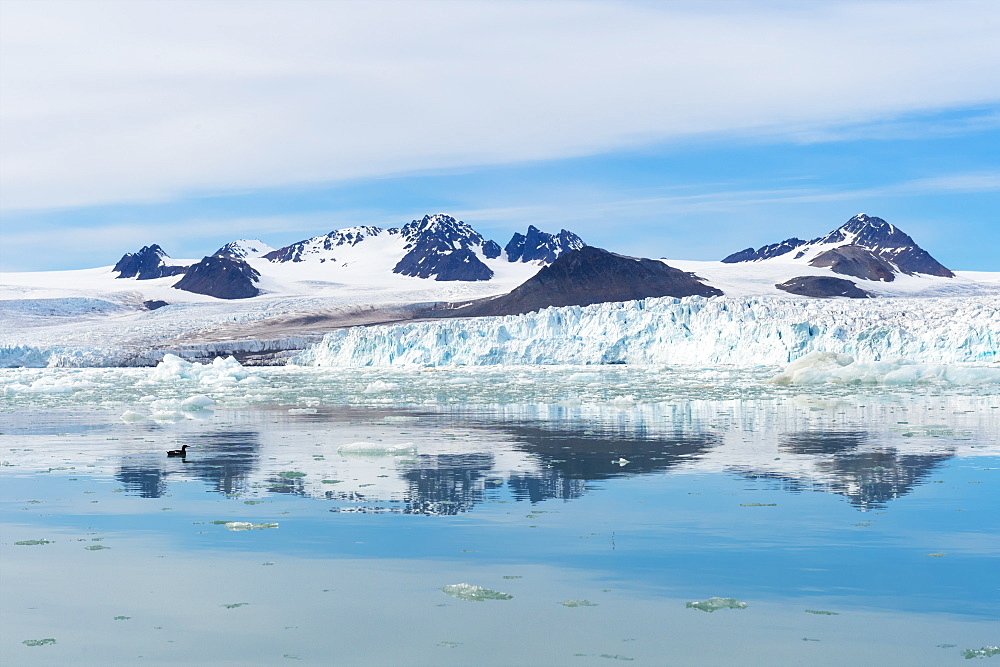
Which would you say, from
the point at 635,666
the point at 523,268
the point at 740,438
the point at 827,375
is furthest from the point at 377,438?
the point at 523,268

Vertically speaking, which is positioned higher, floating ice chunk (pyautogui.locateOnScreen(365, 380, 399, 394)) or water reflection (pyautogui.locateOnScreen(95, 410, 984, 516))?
floating ice chunk (pyautogui.locateOnScreen(365, 380, 399, 394))

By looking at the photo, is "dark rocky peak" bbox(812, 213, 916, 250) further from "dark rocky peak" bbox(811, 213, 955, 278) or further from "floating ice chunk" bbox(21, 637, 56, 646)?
"floating ice chunk" bbox(21, 637, 56, 646)

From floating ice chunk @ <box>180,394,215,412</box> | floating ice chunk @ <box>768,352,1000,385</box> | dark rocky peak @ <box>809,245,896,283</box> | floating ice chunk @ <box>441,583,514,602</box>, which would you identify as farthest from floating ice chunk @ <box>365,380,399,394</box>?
dark rocky peak @ <box>809,245,896,283</box>

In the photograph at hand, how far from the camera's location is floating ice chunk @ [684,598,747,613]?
5703mm

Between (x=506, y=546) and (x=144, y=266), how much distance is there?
194 metres

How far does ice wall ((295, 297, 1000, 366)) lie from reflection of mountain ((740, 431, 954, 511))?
99.6 ft

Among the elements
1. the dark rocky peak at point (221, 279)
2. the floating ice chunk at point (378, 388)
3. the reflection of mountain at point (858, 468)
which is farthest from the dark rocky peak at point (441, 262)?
the reflection of mountain at point (858, 468)

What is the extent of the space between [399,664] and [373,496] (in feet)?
15.8

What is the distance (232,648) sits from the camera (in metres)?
5.12

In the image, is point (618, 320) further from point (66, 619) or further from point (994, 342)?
point (66, 619)

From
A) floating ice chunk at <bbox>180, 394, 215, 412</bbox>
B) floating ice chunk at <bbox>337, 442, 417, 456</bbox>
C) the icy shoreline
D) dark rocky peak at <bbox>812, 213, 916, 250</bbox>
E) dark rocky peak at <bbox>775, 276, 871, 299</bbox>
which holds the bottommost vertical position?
floating ice chunk at <bbox>337, 442, 417, 456</bbox>

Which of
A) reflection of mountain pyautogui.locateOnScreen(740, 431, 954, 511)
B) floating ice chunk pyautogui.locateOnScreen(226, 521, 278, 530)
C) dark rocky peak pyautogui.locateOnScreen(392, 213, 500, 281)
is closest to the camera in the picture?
floating ice chunk pyautogui.locateOnScreen(226, 521, 278, 530)

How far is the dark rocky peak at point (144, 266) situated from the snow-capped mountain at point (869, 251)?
113235mm

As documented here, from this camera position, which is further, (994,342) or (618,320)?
(618,320)
